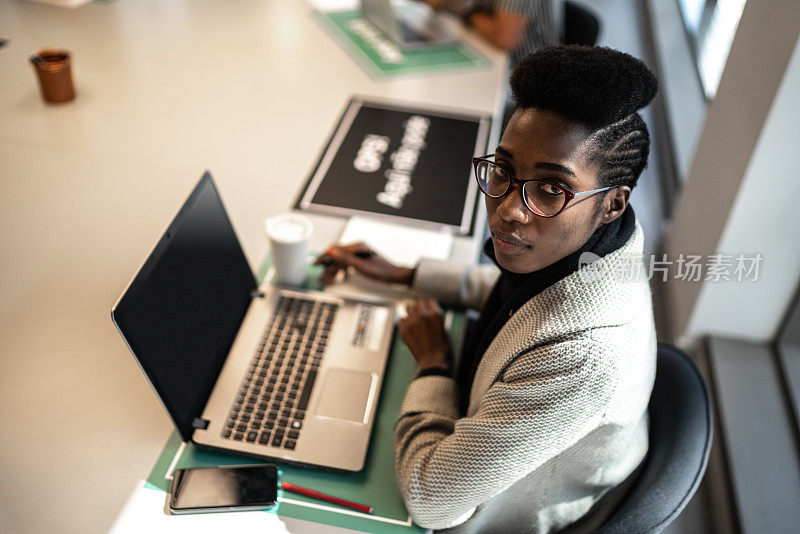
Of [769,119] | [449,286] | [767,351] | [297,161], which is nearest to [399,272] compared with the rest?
[449,286]

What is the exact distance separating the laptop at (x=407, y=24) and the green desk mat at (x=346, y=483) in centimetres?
162

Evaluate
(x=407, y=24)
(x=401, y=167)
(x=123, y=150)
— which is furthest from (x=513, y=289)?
(x=407, y=24)

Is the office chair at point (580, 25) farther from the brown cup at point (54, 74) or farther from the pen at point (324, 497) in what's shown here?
the pen at point (324, 497)

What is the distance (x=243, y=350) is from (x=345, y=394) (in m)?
0.21

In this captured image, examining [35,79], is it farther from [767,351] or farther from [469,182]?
[767,351]

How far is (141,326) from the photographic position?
94 centimetres

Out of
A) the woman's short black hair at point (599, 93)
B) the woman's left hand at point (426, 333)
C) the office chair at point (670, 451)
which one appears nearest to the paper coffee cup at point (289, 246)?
the woman's left hand at point (426, 333)

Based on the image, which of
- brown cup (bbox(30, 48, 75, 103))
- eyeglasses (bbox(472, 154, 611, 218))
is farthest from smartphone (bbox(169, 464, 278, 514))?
brown cup (bbox(30, 48, 75, 103))

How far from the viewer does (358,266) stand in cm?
140

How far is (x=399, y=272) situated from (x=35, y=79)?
4.53 feet

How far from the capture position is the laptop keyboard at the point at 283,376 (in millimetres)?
1079

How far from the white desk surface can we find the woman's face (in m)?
0.59

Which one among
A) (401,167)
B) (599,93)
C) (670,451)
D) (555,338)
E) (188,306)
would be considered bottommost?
(401,167)

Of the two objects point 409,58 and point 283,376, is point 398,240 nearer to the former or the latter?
point 283,376
